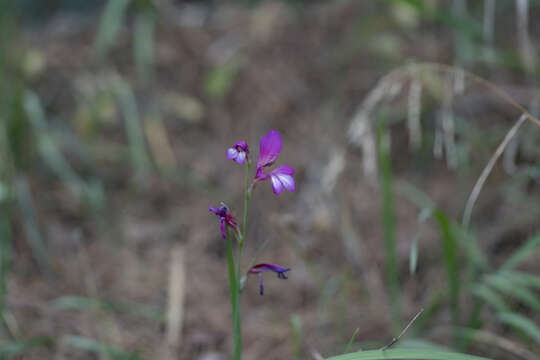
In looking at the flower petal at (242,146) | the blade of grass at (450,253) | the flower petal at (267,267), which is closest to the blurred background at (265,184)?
the blade of grass at (450,253)

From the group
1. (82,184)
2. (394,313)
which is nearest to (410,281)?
(394,313)

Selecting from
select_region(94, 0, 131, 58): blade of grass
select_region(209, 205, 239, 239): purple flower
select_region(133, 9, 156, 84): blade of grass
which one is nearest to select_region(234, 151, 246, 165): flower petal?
select_region(209, 205, 239, 239): purple flower

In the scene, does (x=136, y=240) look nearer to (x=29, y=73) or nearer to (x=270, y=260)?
(x=270, y=260)

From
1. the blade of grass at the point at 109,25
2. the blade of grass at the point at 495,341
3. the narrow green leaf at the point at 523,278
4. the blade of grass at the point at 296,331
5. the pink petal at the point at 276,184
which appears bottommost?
the blade of grass at the point at 495,341

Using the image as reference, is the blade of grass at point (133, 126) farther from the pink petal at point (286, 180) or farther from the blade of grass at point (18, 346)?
the pink petal at point (286, 180)

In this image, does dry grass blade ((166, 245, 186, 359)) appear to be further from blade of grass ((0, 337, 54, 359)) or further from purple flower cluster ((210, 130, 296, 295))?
purple flower cluster ((210, 130, 296, 295))

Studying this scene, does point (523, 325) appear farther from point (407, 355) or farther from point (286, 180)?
point (286, 180)
